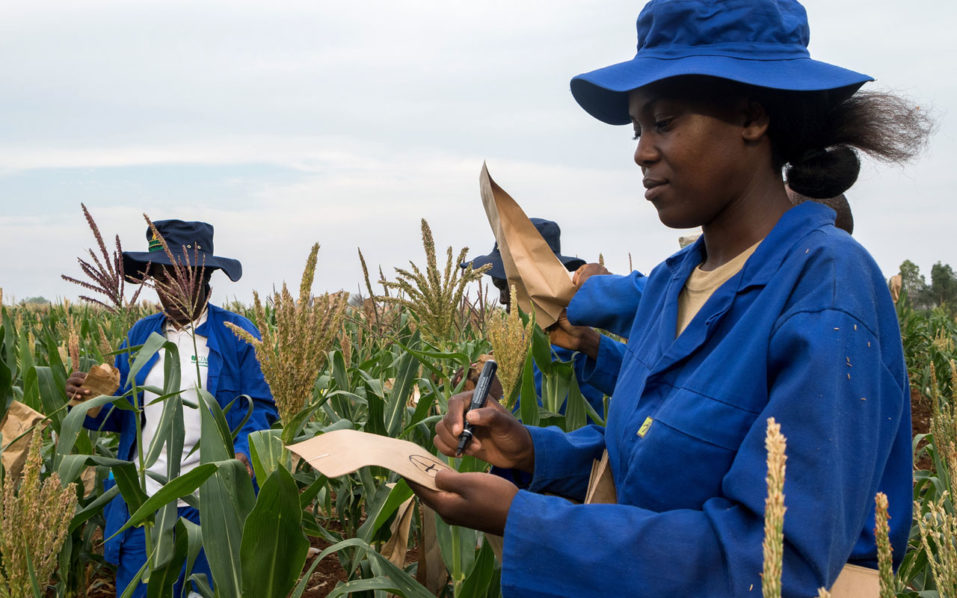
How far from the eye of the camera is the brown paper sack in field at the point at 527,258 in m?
2.49

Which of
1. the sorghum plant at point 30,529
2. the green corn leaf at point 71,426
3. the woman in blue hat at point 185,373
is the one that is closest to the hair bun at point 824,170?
the sorghum plant at point 30,529

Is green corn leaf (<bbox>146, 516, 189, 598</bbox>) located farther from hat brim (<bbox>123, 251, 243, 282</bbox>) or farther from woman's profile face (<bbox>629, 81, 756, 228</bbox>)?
hat brim (<bbox>123, 251, 243, 282</bbox>)

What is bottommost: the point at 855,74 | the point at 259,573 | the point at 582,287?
the point at 259,573

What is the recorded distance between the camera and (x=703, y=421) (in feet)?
4.63

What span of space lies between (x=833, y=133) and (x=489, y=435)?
100 centimetres

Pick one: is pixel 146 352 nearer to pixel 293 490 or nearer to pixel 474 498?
pixel 293 490

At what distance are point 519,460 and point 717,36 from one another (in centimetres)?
102

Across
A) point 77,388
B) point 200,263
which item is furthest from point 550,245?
point 77,388

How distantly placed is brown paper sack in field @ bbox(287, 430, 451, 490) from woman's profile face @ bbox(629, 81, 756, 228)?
0.72 m

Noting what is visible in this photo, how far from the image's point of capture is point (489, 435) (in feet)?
6.19

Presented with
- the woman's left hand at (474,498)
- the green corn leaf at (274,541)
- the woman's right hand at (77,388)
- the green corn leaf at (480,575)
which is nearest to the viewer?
the woman's left hand at (474,498)

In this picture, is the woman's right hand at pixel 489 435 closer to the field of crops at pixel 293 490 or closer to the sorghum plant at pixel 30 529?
the field of crops at pixel 293 490

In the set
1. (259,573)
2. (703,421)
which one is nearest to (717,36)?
(703,421)

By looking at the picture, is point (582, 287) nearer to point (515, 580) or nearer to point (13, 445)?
point (515, 580)
